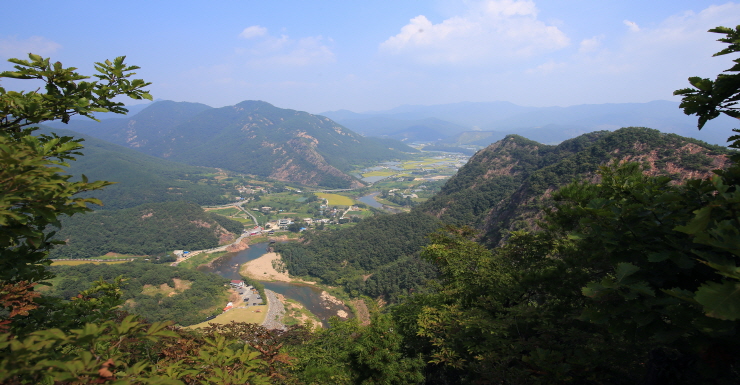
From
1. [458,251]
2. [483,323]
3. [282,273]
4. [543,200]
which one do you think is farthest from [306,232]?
[483,323]

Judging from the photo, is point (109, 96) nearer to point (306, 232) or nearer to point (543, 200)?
point (543, 200)

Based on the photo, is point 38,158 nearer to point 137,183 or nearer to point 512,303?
point 512,303

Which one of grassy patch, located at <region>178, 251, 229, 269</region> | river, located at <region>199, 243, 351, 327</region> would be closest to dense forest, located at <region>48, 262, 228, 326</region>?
river, located at <region>199, 243, 351, 327</region>

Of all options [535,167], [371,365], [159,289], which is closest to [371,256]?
[159,289]

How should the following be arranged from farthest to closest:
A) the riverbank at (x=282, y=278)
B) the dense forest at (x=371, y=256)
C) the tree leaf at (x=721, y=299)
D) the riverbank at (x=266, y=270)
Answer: the riverbank at (x=266, y=270) → the dense forest at (x=371, y=256) → the riverbank at (x=282, y=278) → the tree leaf at (x=721, y=299)

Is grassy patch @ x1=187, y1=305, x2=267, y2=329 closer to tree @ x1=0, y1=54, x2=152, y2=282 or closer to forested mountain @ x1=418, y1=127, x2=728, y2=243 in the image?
forested mountain @ x1=418, y1=127, x2=728, y2=243

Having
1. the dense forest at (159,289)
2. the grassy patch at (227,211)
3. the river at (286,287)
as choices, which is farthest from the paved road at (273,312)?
the grassy patch at (227,211)

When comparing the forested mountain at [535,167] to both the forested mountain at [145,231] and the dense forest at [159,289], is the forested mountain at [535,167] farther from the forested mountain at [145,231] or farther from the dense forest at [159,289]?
the forested mountain at [145,231]
